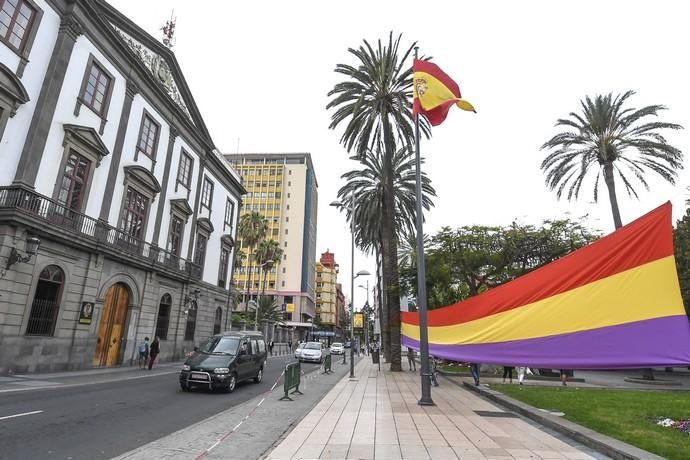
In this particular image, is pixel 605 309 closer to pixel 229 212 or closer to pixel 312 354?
pixel 312 354

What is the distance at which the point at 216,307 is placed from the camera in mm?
36031

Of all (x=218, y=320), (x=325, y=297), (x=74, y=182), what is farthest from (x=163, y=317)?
(x=325, y=297)

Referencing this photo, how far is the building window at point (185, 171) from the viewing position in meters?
30.0

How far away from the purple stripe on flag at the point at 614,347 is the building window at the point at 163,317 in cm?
2683

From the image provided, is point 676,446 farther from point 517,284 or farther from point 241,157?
point 241,157

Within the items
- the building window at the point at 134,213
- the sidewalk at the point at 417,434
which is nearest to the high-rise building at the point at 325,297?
the building window at the point at 134,213

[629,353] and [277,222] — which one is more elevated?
[277,222]

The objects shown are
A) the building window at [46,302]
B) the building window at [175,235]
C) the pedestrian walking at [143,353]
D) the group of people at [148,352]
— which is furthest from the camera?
the building window at [175,235]

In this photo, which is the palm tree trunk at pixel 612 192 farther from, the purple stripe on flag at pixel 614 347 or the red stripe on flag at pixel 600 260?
the purple stripe on flag at pixel 614 347

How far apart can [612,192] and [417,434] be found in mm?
24581

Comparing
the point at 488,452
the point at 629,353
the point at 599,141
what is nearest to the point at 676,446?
the point at 488,452

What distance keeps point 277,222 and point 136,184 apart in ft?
235

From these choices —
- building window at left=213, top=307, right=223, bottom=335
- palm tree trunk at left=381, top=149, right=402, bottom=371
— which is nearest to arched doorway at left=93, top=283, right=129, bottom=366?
building window at left=213, top=307, right=223, bottom=335

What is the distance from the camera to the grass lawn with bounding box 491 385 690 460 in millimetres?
6469
